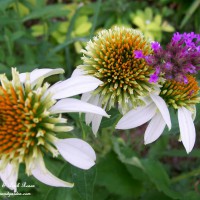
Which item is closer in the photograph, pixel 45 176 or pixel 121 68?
pixel 45 176

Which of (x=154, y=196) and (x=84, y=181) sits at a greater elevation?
(x=84, y=181)

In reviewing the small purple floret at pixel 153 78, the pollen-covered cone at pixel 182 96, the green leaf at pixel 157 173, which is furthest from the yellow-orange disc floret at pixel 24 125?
the green leaf at pixel 157 173

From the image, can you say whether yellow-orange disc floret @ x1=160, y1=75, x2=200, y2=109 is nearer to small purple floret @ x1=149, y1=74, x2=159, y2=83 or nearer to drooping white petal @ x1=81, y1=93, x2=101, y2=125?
small purple floret @ x1=149, y1=74, x2=159, y2=83

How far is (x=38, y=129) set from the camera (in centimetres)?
110

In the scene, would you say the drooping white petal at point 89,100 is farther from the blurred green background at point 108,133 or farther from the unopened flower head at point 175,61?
the unopened flower head at point 175,61

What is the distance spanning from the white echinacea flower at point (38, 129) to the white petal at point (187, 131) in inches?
12.1

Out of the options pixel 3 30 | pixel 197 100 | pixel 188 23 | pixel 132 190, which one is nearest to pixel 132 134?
pixel 132 190

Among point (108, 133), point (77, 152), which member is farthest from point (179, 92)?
point (108, 133)

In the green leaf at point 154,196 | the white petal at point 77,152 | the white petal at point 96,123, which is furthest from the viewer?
the green leaf at point 154,196

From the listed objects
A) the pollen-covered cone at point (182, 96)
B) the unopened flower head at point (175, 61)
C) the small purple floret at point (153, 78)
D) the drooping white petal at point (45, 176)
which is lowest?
the drooping white petal at point (45, 176)

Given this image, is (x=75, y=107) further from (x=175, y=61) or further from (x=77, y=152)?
(x=175, y=61)

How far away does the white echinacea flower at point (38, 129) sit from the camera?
107 centimetres

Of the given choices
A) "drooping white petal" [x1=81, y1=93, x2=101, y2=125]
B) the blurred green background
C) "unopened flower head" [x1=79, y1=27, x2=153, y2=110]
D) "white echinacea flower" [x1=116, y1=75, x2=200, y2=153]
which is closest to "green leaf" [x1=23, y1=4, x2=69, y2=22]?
the blurred green background

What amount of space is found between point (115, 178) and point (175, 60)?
3.38 feet
